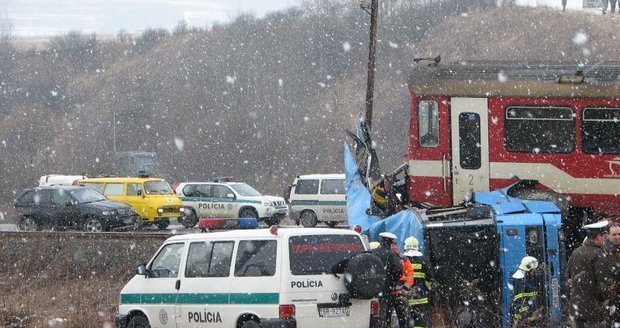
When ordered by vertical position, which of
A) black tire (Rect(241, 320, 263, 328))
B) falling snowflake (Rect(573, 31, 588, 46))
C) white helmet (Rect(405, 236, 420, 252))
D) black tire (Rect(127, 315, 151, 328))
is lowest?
black tire (Rect(127, 315, 151, 328))

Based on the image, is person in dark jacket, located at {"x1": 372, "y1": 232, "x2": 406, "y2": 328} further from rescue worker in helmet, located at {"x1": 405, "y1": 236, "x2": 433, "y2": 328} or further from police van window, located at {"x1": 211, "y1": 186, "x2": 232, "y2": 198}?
police van window, located at {"x1": 211, "y1": 186, "x2": 232, "y2": 198}

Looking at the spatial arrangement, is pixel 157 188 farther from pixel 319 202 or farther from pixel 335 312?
pixel 335 312

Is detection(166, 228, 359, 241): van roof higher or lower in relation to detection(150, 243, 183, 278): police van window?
higher

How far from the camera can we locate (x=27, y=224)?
29953 mm

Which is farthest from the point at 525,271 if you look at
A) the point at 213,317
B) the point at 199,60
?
the point at 199,60

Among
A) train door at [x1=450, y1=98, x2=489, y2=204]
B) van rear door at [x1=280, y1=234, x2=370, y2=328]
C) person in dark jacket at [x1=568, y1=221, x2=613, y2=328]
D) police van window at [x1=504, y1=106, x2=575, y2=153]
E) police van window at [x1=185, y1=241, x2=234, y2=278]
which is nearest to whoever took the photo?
person in dark jacket at [x1=568, y1=221, x2=613, y2=328]

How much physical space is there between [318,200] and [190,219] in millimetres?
4289

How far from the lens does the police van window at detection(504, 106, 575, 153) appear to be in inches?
745

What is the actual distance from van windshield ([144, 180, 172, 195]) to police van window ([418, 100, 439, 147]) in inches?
560

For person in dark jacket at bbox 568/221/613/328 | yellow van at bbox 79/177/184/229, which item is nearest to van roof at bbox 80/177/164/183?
yellow van at bbox 79/177/184/229

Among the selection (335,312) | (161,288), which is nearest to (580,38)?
(161,288)

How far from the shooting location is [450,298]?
51.2 ft

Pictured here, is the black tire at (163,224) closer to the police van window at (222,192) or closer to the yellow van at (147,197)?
the yellow van at (147,197)

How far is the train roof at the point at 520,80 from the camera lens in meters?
18.8
